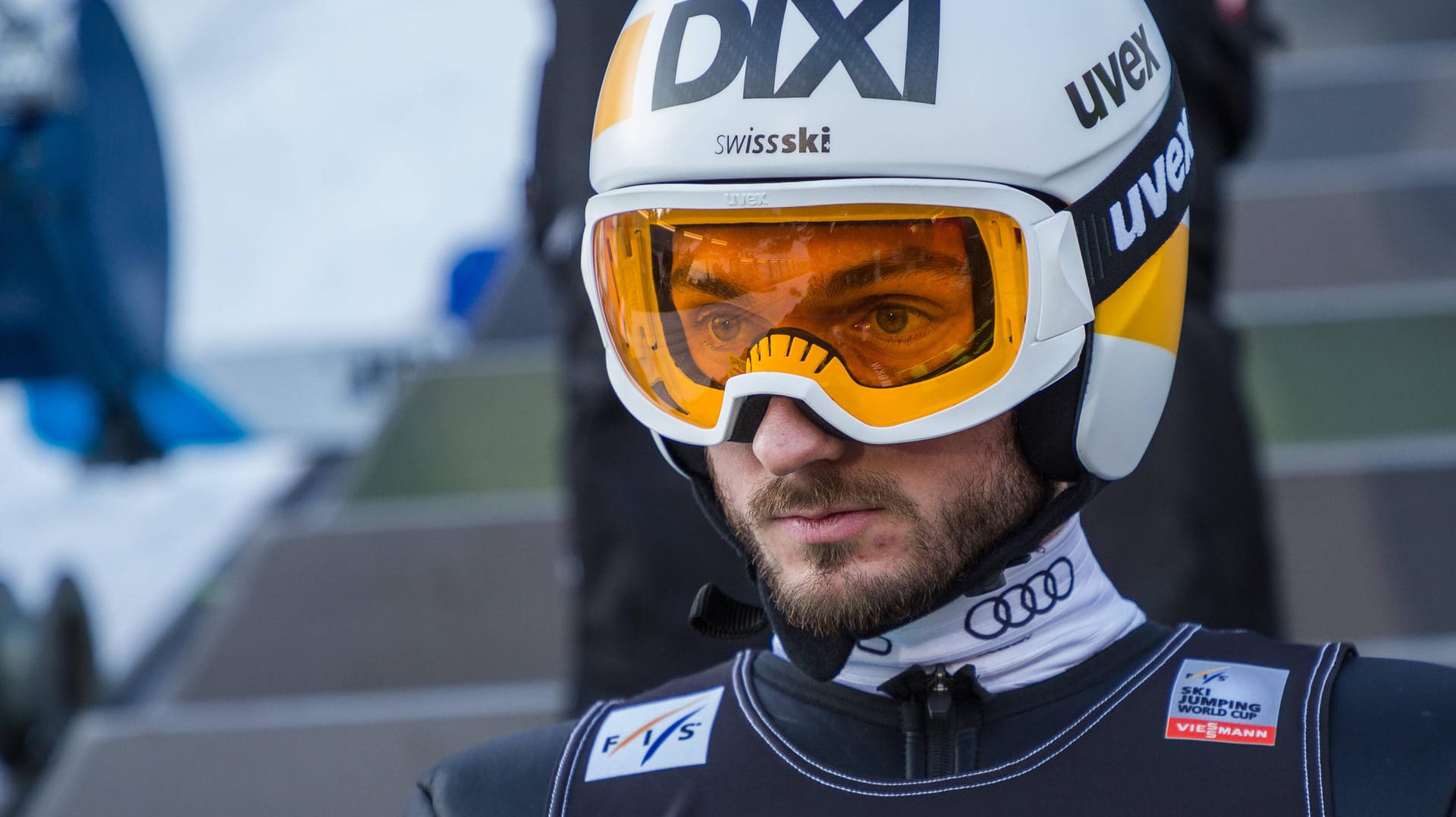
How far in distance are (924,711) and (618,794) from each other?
0.22 m

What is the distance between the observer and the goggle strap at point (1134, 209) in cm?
105

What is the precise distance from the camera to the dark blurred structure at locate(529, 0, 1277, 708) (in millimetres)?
1844

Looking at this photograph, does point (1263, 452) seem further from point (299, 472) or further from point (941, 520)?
point (299, 472)

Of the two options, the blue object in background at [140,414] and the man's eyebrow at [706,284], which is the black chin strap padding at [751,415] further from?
the blue object in background at [140,414]

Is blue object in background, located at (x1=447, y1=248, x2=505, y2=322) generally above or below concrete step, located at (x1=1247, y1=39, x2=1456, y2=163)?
below

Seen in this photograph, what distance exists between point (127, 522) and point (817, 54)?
7.50 metres

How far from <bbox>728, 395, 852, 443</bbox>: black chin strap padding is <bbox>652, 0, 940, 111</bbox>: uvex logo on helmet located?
0.20 meters

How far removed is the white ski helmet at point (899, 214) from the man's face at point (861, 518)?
3cm

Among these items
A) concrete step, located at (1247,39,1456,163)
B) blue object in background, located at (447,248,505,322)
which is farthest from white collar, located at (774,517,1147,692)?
blue object in background, located at (447,248,505,322)

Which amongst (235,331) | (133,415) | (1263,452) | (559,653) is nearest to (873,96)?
(559,653)

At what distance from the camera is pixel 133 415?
3.72 meters

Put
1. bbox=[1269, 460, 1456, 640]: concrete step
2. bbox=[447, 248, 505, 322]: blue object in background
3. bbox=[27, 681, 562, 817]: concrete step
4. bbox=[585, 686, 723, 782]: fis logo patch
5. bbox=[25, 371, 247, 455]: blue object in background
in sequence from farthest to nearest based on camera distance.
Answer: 1. bbox=[447, 248, 505, 322]: blue object in background
2. bbox=[25, 371, 247, 455]: blue object in background
3. bbox=[1269, 460, 1456, 640]: concrete step
4. bbox=[27, 681, 562, 817]: concrete step
5. bbox=[585, 686, 723, 782]: fis logo patch

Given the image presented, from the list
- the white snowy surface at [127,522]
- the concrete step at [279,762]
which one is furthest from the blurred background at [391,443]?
the white snowy surface at [127,522]

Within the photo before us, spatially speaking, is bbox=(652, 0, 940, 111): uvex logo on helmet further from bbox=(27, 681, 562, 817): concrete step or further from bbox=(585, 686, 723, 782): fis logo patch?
bbox=(27, 681, 562, 817): concrete step
